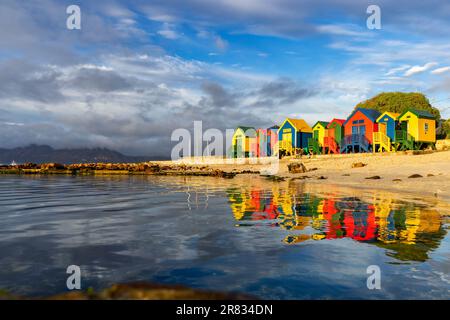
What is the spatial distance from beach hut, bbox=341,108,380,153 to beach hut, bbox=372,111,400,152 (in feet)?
2.62

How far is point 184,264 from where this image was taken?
212 inches

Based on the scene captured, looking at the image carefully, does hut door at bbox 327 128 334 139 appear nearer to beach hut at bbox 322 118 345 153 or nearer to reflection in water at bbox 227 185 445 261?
beach hut at bbox 322 118 345 153

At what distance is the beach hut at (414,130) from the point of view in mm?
44844

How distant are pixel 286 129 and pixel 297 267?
185 ft

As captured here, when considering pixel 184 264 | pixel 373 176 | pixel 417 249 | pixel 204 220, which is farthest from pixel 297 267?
pixel 373 176

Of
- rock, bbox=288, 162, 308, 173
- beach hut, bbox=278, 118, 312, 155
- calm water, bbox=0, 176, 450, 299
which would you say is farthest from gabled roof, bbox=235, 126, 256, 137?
calm water, bbox=0, 176, 450, 299

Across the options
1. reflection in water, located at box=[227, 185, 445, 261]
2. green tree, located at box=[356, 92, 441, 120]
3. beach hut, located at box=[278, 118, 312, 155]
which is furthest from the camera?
green tree, located at box=[356, 92, 441, 120]

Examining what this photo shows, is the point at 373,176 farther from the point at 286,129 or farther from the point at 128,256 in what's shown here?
the point at 286,129

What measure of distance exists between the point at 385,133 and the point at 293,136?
16129mm

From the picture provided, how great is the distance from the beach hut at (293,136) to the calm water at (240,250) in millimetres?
47647

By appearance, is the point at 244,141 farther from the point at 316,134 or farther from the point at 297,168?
the point at 297,168

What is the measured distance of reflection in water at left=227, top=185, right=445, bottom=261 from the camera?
6808mm

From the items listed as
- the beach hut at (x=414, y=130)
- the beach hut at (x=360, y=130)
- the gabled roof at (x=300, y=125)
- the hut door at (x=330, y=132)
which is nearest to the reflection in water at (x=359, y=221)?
the beach hut at (x=414, y=130)

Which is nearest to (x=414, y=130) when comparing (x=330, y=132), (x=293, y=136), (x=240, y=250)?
(x=330, y=132)
